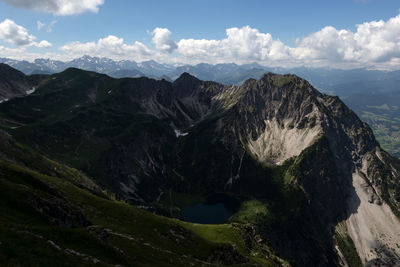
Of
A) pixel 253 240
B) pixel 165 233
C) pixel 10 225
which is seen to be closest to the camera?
pixel 10 225

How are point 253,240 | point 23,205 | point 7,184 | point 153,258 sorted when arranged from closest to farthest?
point 23,205 → point 7,184 → point 153,258 → point 253,240

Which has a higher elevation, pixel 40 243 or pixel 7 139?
pixel 40 243

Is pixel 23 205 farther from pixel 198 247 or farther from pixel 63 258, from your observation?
pixel 198 247

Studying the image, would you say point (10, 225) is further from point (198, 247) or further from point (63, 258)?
point (198, 247)

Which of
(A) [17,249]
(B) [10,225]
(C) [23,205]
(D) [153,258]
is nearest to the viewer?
(A) [17,249]

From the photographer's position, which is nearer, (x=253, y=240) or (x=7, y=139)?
(x=253, y=240)

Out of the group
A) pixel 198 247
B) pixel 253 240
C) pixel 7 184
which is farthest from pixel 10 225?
pixel 253 240

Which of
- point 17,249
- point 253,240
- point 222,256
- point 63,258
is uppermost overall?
point 17,249

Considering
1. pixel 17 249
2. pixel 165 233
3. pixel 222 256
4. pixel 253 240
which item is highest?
pixel 17 249

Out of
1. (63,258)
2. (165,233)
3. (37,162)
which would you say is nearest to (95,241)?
(63,258)
